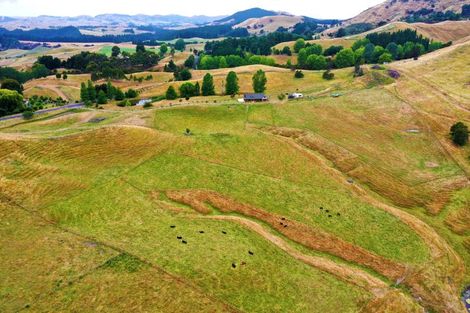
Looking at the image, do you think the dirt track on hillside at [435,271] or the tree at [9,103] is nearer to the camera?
the dirt track on hillside at [435,271]

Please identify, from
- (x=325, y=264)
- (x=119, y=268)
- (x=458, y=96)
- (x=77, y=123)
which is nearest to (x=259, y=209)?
(x=325, y=264)

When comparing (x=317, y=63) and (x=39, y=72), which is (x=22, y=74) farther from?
(x=317, y=63)

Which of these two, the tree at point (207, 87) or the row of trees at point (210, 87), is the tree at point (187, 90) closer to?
the row of trees at point (210, 87)

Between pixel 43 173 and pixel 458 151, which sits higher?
pixel 43 173

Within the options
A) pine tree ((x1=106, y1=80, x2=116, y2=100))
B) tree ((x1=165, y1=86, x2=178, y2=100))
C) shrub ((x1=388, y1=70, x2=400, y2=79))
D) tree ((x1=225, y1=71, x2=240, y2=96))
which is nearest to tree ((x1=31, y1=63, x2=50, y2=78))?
pine tree ((x1=106, y1=80, x2=116, y2=100))

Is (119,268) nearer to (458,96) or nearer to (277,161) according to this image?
(277,161)

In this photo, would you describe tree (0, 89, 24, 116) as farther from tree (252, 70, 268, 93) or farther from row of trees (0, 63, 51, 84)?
row of trees (0, 63, 51, 84)

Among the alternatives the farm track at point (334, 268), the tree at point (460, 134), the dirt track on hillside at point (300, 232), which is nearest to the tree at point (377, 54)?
the tree at point (460, 134)

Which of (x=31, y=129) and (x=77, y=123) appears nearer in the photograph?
(x=31, y=129)
